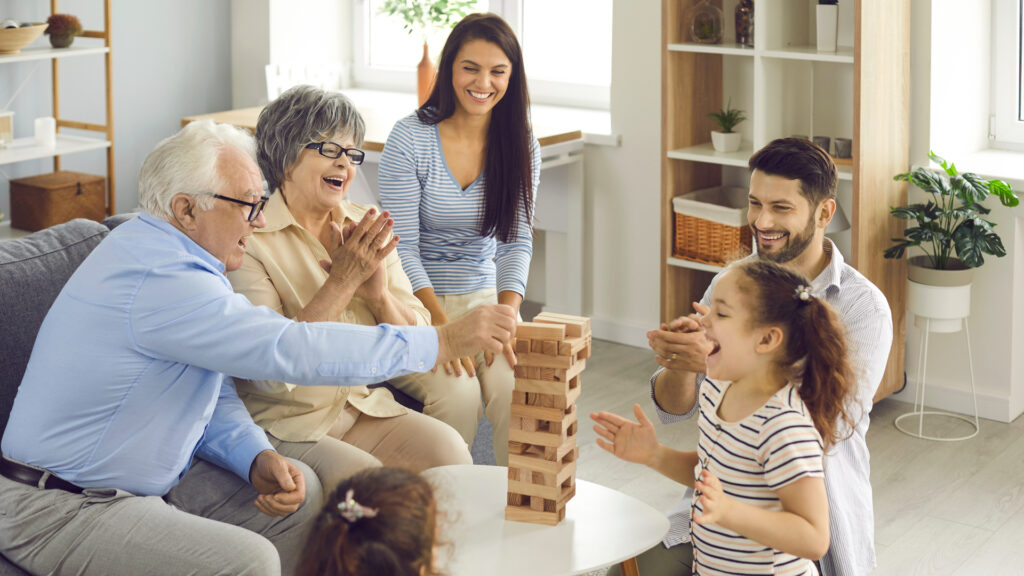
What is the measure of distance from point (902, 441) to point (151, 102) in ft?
11.3

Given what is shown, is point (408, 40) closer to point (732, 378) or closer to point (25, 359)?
point (25, 359)

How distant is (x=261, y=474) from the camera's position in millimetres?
2043

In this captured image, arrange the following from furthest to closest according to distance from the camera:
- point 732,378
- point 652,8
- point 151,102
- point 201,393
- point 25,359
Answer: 1. point 151,102
2. point 652,8
3. point 25,359
4. point 201,393
5. point 732,378

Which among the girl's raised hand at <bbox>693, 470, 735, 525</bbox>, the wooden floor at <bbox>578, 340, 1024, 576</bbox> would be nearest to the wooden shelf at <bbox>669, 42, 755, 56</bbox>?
the wooden floor at <bbox>578, 340, 1024, 576</bbox>

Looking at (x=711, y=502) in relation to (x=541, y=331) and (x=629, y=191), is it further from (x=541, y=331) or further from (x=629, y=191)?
(x=629, y=191)

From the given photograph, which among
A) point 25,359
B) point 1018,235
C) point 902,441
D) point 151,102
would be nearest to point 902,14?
point 1018,235

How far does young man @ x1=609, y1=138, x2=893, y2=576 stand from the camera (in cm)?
199

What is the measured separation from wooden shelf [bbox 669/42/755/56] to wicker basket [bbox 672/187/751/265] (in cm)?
49

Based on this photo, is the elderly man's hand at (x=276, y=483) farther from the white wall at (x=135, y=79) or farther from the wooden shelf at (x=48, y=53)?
the white wall at (x=135, y=79)

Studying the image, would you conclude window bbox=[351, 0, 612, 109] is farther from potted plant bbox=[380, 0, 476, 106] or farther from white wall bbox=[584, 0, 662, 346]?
white wall bbox=[584, 0, 662, 346]

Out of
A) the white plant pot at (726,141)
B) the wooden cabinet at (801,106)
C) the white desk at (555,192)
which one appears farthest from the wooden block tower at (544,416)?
the white desk at (555,192)

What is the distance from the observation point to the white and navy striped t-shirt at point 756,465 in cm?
168

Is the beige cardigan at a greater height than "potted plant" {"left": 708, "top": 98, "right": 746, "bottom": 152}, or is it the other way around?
"potted plant" {"left": 708, "top": 98, "right": 746, "bottom": 152}

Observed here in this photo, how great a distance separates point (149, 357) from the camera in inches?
72.8
